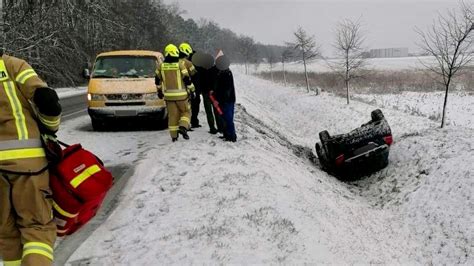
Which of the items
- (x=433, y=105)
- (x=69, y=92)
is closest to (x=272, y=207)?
(x=433, y=105)

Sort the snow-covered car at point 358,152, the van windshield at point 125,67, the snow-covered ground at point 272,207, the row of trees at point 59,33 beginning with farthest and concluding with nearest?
the row of trees at point 59,33 → the van windshield at point 125,67 → the snow-covered car at point 358,152 → the snow-covered ground at point 272,207

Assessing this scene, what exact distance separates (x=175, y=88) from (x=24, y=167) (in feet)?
19.2

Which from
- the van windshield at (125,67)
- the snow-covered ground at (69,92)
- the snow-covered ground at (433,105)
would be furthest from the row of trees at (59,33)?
the snow-covered ground at (433,105)

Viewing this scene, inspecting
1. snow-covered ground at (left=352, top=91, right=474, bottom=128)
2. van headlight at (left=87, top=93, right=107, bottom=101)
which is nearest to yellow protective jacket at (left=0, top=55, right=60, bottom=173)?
van headlight at (left=87, top=93, right=107, bottom=101)

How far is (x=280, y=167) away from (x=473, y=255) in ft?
11.5

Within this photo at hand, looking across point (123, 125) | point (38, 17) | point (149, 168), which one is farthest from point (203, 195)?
point (38, 17)

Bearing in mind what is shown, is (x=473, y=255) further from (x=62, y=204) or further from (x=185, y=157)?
(x=62, y=204)

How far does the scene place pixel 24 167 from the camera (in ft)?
10.0

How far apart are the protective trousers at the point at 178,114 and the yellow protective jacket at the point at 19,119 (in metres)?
5.64

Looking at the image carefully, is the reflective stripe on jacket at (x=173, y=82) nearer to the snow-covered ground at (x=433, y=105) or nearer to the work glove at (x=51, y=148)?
the work glove at (x=51, y=148)

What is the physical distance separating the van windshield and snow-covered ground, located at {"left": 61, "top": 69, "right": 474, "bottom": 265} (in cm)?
152

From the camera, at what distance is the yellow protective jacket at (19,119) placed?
3082mm

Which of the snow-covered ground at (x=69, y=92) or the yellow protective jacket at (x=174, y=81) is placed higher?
the yellow protective jacket at (x=174, y=81)

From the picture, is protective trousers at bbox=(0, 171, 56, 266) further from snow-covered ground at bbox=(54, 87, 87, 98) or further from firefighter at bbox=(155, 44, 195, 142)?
snow-covered ground at bbox=(54, 87, 87, 98)
